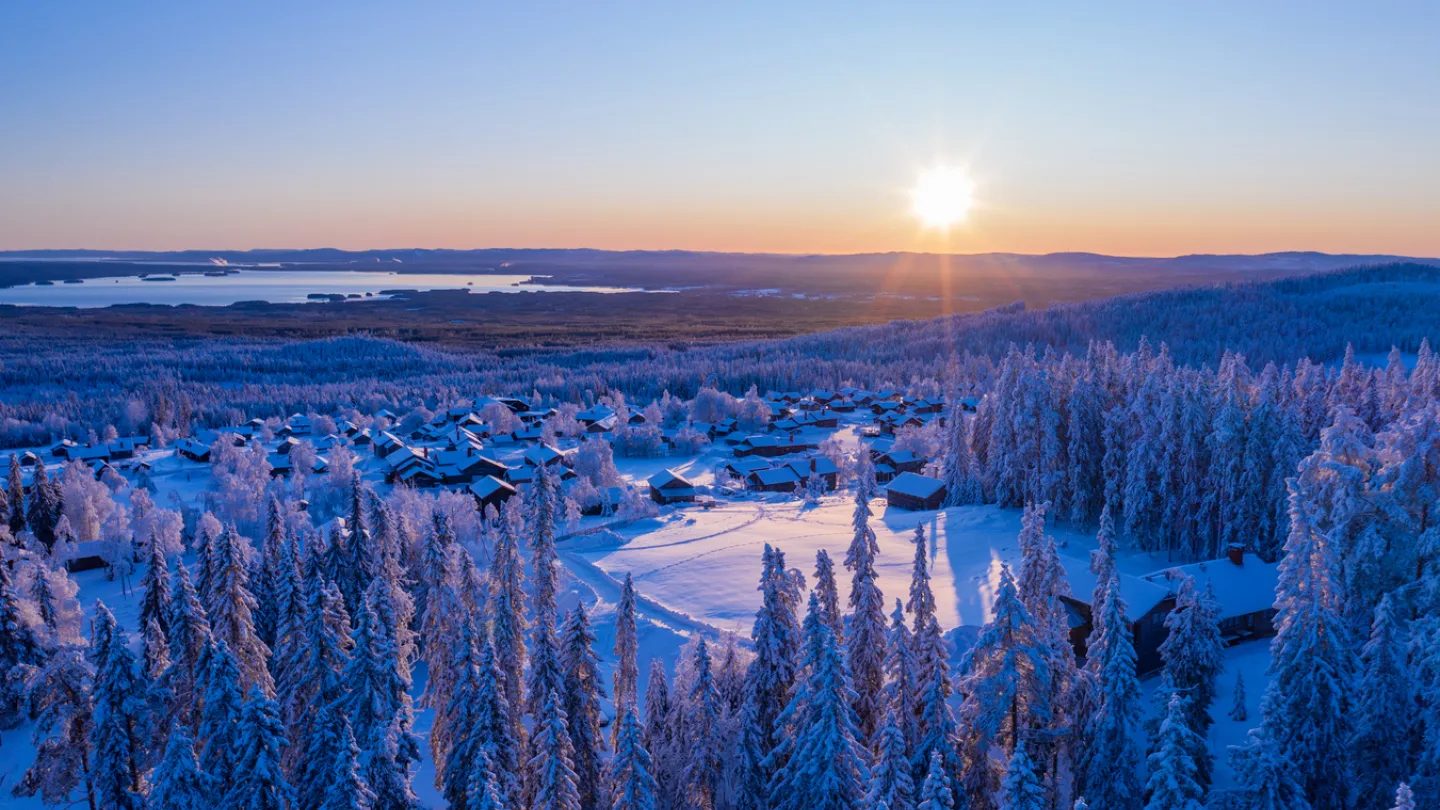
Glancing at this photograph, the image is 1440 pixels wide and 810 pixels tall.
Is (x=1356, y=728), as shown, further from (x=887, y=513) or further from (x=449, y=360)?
(x=449, y=360)

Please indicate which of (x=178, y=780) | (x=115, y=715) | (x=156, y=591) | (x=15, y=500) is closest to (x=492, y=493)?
(x=15, y=500)

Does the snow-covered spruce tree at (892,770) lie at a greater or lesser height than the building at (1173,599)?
greater

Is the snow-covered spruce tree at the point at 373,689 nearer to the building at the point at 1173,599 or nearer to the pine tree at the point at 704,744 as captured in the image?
the pine tree at the point at 704,744

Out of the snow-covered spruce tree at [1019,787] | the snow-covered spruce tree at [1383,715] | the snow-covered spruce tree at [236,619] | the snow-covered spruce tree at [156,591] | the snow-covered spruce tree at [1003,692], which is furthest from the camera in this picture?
the snow-covered spruce tree at [156,591]

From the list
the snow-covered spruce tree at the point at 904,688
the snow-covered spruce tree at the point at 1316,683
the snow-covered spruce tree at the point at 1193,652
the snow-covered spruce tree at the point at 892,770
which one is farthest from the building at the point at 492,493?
the snow-covered spruce tree at the point at 1316,683

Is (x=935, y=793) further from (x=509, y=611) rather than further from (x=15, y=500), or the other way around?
(x=15, y=500)

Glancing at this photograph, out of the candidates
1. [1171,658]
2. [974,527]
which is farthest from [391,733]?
[974,527]
